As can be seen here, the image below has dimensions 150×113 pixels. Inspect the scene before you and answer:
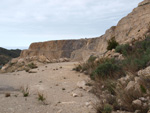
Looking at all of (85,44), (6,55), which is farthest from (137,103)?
(6,55)

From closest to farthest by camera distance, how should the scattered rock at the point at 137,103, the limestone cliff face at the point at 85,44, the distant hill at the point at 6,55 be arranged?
the scattered rock at the point at 137,103
the limestone cliff face at the point at 85,44
the distant hill at the point at 6,55

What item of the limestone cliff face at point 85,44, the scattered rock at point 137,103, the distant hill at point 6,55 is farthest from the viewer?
the distant hill at point 6,55

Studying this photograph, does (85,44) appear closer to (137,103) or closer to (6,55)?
(137,103)

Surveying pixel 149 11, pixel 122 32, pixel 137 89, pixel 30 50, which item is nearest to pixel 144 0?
pixel 149 11

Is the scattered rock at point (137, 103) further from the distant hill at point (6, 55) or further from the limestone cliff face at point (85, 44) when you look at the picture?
the distant hill at point (6, 55)

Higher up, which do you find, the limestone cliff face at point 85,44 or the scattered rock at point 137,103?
the limestone cliff face at point 85,44

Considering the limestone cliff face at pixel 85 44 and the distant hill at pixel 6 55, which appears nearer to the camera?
the limestone cliff face at pixel 85 44

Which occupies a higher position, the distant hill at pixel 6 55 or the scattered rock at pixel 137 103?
the distant hill at pixel 6 55

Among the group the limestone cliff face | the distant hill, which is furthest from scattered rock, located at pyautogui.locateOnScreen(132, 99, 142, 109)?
the distant hill

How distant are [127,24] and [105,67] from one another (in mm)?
13167

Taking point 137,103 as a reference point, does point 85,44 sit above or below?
above

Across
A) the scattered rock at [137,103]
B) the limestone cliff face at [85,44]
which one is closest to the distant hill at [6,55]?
the limestone cliff face at [85,44]

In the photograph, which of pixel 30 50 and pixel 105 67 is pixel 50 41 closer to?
pixel 30 50

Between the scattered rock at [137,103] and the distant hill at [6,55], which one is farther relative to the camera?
the distant hill at [6,55]
